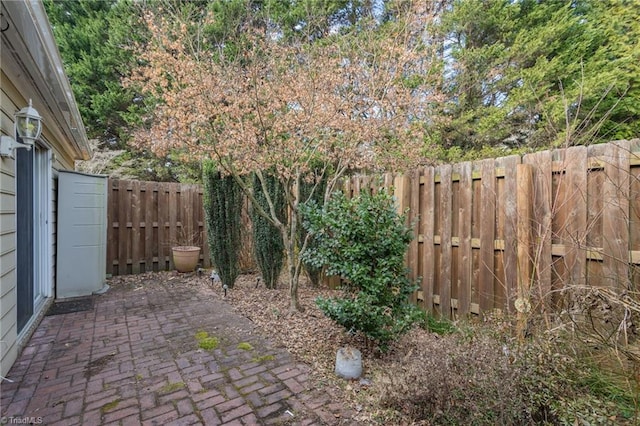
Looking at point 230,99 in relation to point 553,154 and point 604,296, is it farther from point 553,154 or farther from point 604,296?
point 604,296

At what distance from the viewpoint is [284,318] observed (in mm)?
3684

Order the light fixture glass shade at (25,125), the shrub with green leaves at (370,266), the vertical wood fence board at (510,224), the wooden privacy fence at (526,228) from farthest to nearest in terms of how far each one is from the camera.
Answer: the vertical wood fence board at (510,224), the light fixture glass shade at (25,125), the shrub with green leaves at (370,266), the wooden privacy fence at (526,228)

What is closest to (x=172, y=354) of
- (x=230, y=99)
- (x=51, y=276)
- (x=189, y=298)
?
(x=189, y=298)

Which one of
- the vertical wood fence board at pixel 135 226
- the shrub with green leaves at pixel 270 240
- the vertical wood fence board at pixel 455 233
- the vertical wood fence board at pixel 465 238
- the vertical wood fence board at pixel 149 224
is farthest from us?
the vertical wood fence board at pixel 149 224

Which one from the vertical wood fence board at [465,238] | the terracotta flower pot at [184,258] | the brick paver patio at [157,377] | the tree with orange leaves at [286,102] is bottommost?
the brick paver patio at [157,377]

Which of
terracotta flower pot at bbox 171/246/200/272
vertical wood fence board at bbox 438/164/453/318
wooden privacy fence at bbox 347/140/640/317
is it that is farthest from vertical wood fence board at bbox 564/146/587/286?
terracotta flower pot at bbox 171/246/200/272

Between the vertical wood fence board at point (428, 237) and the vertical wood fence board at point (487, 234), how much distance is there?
1.97ft

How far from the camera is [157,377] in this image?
240 cm

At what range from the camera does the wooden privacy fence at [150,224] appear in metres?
6.00

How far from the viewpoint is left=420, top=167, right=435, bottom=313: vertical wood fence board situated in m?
3.65

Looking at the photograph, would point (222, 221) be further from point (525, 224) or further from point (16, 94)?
point (525, 224)

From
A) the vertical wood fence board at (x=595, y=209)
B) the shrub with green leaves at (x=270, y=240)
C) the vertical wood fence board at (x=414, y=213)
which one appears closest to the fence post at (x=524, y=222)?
the vertical wood fence board at (x=595, y=209)

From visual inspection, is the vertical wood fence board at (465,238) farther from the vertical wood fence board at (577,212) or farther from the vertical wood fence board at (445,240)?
the vertical wood fence board at (577,212)

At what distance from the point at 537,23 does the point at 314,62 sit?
6.37 metres
